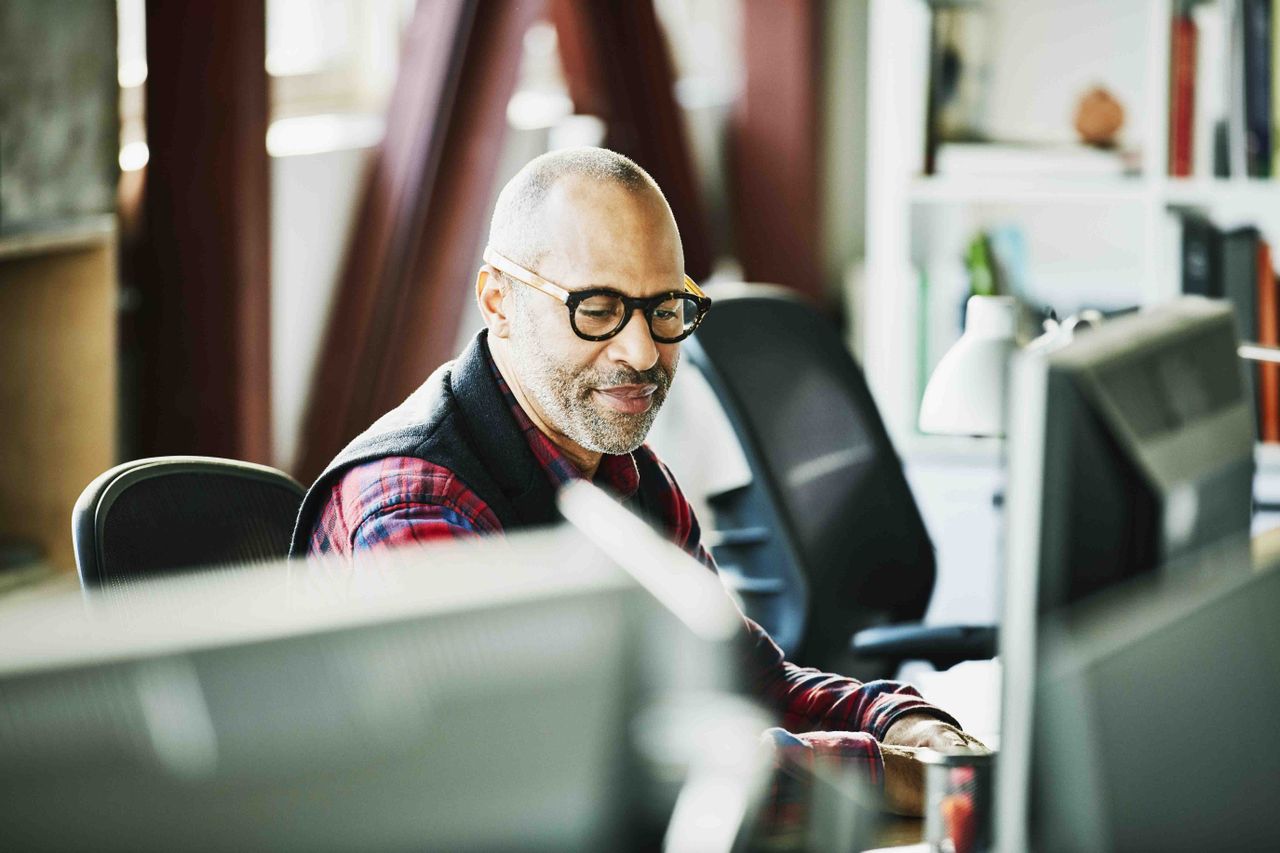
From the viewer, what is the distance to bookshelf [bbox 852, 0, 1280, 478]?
3715 mm

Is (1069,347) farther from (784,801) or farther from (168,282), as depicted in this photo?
(168,282)

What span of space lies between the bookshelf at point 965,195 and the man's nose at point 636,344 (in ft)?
7.74

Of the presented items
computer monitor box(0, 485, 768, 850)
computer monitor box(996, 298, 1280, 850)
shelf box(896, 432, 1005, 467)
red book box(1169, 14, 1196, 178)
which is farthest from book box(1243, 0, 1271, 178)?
computer monitor box(0, 485, 768, 850)

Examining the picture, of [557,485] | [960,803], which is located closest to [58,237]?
[557,485]

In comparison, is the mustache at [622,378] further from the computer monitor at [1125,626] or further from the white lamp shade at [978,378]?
the computer monitor at [1125,626]

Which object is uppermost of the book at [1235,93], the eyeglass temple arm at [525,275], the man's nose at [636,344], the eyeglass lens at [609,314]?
the book at [1235,93]

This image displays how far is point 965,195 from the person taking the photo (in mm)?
3863

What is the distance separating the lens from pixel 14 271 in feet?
8.35

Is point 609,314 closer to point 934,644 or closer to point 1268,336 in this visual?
point 934,644

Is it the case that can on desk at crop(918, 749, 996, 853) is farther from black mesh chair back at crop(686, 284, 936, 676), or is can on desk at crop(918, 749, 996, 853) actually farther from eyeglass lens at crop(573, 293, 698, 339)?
black mesh chair back at crop(686, 284, 936, 676)

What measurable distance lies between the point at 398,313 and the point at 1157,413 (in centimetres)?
253

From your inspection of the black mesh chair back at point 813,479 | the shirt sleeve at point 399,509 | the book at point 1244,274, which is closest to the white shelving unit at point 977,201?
the book at point 1244,274

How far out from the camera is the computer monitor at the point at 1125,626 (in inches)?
33.1

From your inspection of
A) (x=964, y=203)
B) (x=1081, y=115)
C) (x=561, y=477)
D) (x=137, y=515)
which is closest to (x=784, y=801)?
(x=561, y=477)
